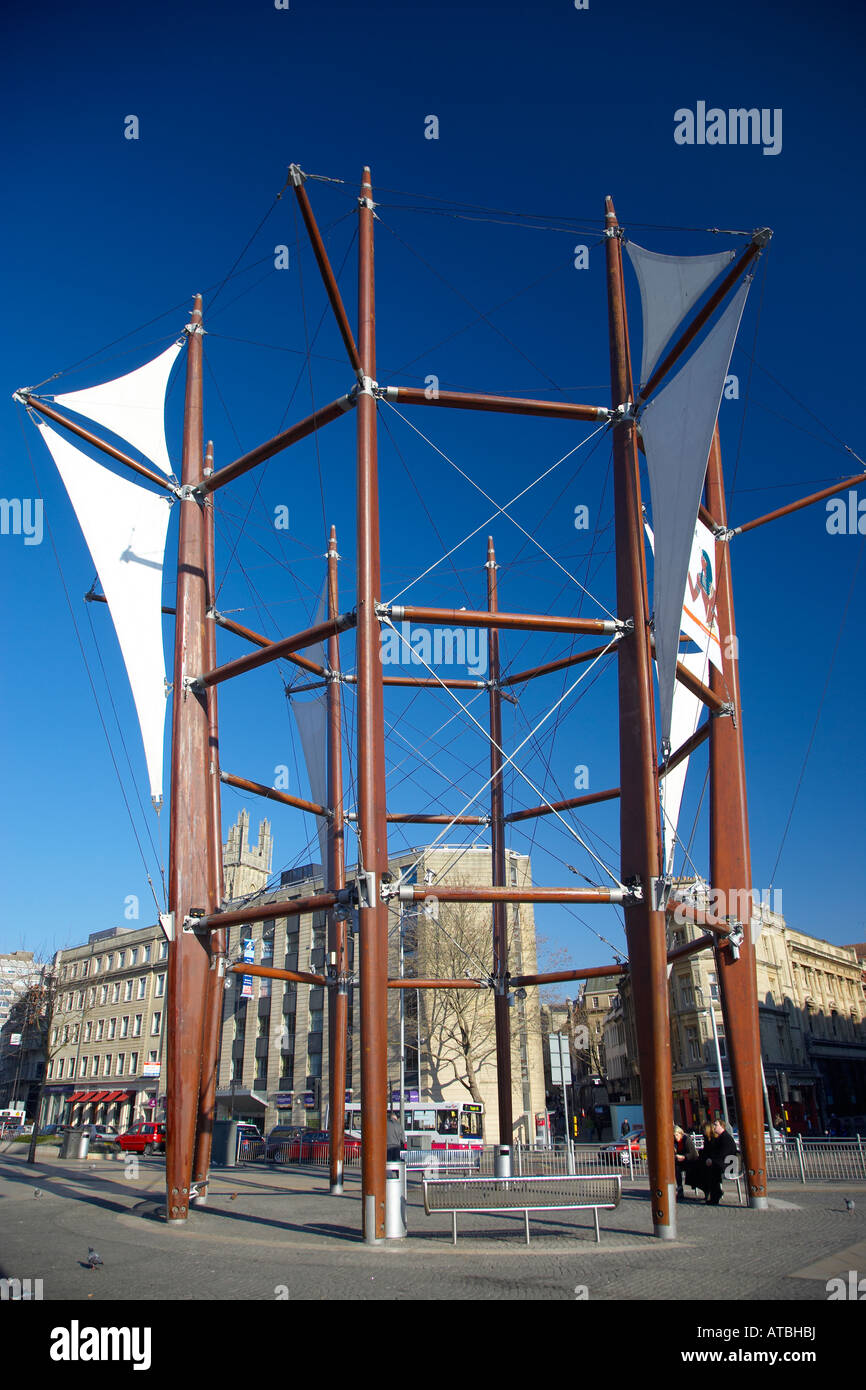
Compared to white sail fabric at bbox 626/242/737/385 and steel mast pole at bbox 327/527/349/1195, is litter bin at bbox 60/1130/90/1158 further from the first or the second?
white sail fabric at bbox 626/242/737/385

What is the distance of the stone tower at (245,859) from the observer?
60.9 meters

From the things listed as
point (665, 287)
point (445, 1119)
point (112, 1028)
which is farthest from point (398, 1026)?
point (665, 287)

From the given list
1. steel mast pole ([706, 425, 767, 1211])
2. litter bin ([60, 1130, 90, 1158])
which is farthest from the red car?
steel mast pole ([706, 425, 767, 1211])

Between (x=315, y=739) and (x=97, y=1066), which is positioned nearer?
(x=315, y=739)

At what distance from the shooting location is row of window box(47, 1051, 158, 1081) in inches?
2382

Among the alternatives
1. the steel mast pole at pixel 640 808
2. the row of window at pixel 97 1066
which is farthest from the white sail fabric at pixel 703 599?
the row of window at pixel 97 1066

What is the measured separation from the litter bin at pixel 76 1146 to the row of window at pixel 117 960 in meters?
27.5

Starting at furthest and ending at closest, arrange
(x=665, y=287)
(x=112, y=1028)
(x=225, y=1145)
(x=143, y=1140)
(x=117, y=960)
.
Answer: (x=117, y=960) < (x=112, y=1028) < (x=143, y=1140) < (x=225, y=1145) < (x=665, y=287)

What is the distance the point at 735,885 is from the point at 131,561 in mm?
12261

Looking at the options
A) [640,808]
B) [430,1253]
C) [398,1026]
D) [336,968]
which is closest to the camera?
[430,1253]

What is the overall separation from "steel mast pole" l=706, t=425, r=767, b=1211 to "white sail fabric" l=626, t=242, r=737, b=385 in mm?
4515

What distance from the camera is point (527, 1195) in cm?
1120

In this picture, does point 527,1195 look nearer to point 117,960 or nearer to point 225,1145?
point 225,1145
